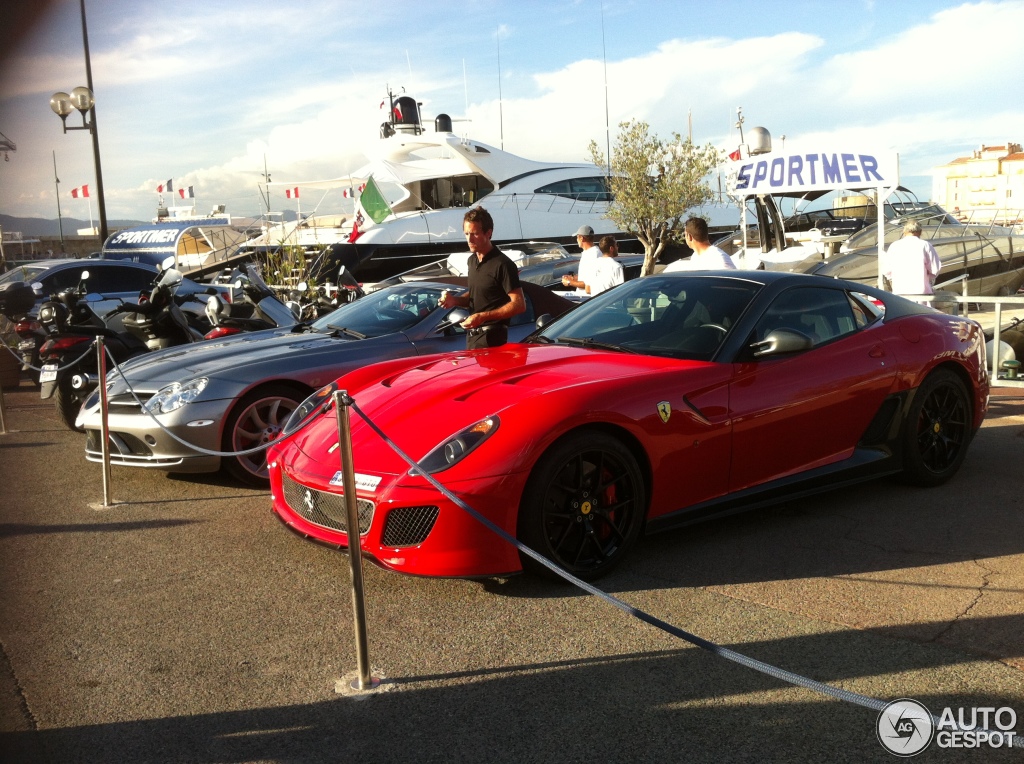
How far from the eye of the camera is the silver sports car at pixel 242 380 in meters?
6.02

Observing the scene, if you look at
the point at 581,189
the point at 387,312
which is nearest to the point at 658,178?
the point at 581,189

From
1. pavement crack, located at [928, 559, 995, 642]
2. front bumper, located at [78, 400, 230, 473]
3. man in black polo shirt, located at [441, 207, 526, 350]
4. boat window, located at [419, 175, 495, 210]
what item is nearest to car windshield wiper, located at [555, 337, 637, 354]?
man in black polo shirt, located at [441, 207, 526, 350]

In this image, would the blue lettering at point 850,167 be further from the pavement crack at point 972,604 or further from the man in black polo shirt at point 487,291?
the pavement crack at point 972,604

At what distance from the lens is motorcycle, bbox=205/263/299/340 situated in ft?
28.4

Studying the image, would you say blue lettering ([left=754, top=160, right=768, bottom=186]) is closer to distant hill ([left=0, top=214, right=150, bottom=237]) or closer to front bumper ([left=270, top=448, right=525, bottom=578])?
front bumper ([left=270, top=448, right=525, bottom=578])

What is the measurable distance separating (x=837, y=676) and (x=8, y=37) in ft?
10.3

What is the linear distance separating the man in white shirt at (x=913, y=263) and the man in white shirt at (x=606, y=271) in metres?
2.88

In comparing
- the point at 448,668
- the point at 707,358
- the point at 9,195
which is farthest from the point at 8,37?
the point at 707,358

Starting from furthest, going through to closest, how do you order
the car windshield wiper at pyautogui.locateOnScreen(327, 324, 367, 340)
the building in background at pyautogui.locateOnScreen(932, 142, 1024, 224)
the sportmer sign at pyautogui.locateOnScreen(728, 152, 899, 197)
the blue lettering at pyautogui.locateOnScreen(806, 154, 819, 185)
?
1. the building in background at pyautogui.locateOnScreen(932, 142, 1024, 224)
2. the blue lettering at pyautogui.locateOnScreen(806, 154, 819, 185)
3. the sportmer sign at pyautogui.locateOnScreen(728, 152, 899, 197)
4. the car windshield wiper at pyautogui.locateOnScreen(327, 324, 367, 340)

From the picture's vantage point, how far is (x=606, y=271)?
31.8ft

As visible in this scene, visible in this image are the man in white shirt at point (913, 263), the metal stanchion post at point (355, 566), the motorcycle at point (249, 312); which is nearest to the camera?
the metal stanchion post at point (355, 566)

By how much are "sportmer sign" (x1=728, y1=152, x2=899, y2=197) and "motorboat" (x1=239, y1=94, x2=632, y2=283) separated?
17641 millimetres

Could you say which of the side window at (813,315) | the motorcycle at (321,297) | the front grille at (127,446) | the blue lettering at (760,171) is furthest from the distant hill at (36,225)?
the blue lettering at (760,171)

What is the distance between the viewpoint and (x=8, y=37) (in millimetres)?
1022
